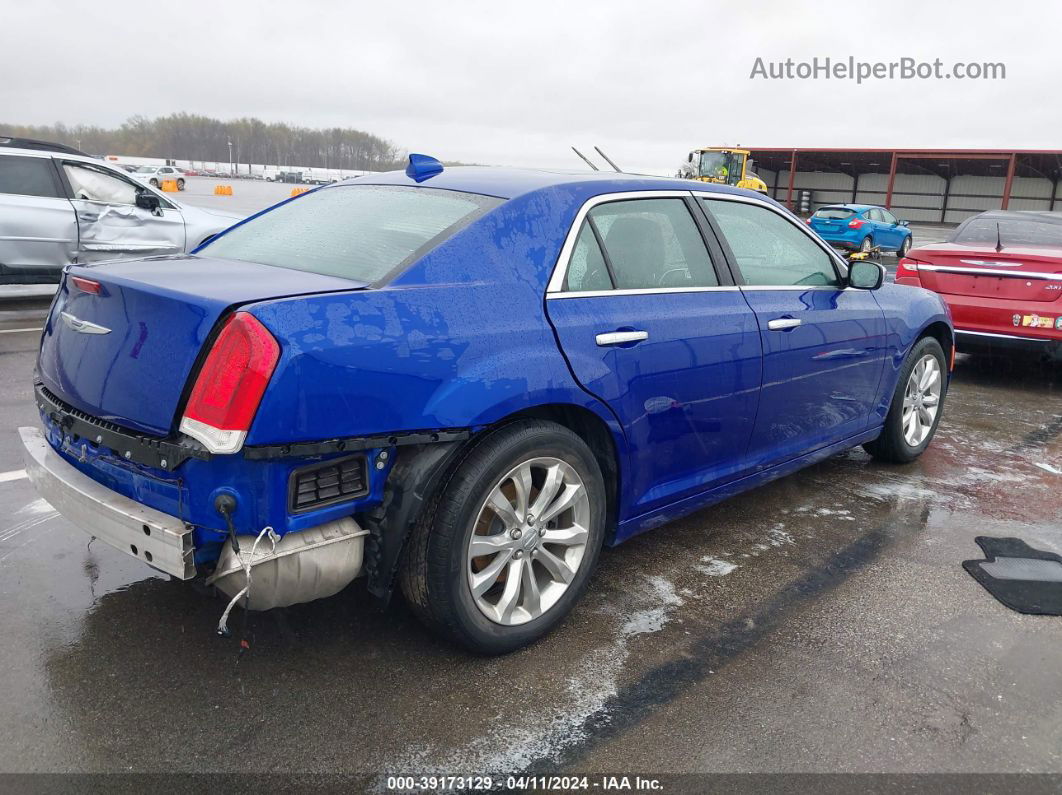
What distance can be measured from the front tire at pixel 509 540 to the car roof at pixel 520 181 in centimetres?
94

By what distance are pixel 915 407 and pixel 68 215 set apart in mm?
8790

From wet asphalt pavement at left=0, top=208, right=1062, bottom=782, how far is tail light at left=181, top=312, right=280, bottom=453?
852 mm

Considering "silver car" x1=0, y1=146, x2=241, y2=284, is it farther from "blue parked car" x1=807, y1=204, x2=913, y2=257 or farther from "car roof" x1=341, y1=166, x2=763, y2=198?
"blue parked car" x1=807, y1=204, x2=913, y2=257

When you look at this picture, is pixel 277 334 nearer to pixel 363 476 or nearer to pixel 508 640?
pixel 363 476

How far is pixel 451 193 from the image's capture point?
319cm

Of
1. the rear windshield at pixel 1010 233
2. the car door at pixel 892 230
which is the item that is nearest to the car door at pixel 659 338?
the rear windshield at pixel 1010 233

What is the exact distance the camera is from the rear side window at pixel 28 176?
29.7 ft

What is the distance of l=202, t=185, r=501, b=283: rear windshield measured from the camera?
2.79m

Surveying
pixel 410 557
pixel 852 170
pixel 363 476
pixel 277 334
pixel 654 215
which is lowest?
pixel 410 557

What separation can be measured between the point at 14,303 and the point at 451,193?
29.6 feet

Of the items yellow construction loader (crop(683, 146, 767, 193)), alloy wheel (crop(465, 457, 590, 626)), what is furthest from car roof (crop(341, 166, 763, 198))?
yellow construction loader (crop(683, 146, 767, 193))

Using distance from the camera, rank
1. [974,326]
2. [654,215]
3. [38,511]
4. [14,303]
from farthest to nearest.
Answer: [14,303] → [974,326] → [38,511] → [654,215]

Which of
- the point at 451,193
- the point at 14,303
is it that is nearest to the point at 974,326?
the point at 451,193

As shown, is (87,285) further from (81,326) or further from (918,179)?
(918,179)
